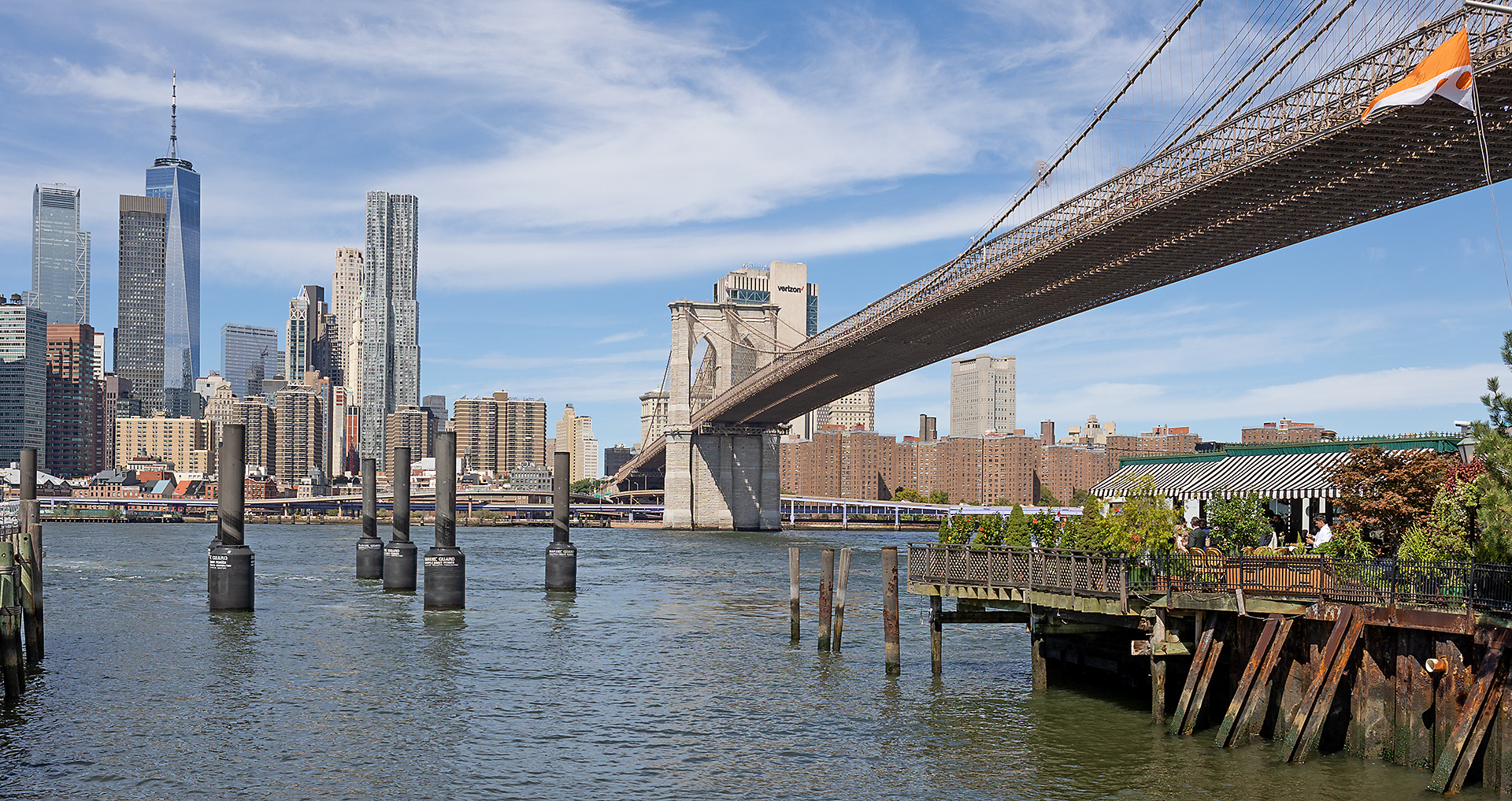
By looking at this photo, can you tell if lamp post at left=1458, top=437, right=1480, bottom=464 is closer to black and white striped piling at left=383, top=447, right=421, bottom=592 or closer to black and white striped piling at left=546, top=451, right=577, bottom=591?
black and white striped piling at left=546, top=451, right=577, bottom=591

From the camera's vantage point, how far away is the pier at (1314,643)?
16828 millimetres

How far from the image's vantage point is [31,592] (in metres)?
27.8

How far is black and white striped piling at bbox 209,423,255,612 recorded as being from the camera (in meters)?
36.8

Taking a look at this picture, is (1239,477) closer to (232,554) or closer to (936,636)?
(936,636)

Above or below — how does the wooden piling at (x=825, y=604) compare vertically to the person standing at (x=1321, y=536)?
below

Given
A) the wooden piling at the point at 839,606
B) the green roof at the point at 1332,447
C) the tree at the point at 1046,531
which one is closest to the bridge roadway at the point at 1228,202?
the green roof at the point at 1332,447

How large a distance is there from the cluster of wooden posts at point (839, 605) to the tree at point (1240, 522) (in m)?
6.33

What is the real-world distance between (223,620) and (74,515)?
153m

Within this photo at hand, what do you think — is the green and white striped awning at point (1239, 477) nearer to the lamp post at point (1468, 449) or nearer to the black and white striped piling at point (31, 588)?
the lamp post at point (1468, 449)

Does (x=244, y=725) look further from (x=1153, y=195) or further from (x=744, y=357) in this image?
(x=744, y=357)

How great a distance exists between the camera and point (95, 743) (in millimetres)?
21453

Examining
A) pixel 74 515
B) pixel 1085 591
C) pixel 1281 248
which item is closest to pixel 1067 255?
pixel 1281 248

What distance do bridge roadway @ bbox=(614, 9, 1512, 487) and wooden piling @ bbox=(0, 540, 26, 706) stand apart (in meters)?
26.7

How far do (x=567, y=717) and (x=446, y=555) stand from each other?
17.8m
